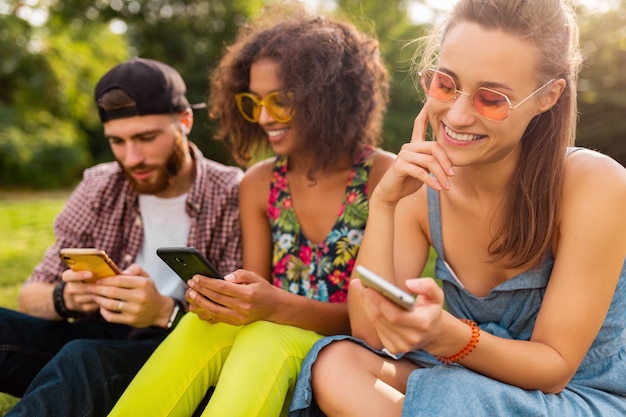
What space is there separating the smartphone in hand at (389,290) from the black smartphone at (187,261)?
906 mm

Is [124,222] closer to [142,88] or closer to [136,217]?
[136,217]

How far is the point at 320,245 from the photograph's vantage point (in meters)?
3.14

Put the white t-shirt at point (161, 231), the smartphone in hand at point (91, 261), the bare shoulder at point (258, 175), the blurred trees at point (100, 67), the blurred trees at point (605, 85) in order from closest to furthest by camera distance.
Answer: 1. the smartphone in hand at point (91, 261)
2. the bare shoulder at point (258, 175)
3. the white t-shirt at point (161, 231)
4. the blurred trees at point (605, 85)
5. the blurred trees at point (100, 67)

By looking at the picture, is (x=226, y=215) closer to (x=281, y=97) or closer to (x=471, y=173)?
(x=281, y=97)

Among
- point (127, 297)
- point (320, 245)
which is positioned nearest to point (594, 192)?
point (320, 245)

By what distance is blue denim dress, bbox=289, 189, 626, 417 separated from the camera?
6.39ft

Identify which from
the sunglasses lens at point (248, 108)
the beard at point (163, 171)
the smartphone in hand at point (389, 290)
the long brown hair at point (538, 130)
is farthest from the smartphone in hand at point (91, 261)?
the long brown hair at point (538, 130)

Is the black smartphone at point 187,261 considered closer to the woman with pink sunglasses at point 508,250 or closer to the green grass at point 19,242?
the woman with pink sunglasses at point 508,250

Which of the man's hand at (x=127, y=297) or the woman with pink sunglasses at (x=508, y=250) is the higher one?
the woman with pink sunglasses at (x=508, y=250)

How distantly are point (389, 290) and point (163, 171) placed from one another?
214cm

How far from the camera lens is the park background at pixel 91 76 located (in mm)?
10469

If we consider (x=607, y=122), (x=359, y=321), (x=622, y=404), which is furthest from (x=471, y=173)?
(x=607, y=122)

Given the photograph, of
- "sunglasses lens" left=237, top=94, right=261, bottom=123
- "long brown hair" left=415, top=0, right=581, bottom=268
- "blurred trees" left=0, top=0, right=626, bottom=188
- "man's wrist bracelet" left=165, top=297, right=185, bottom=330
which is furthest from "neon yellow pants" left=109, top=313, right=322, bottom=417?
"blurred trees" left=0, top=0, right=626, bottom=188

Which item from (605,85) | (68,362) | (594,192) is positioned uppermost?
(605,85)
